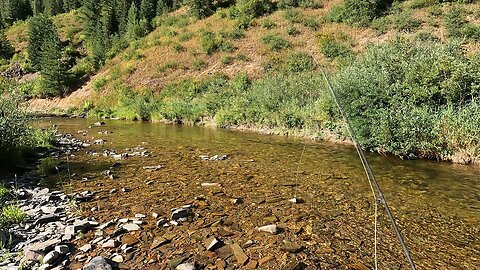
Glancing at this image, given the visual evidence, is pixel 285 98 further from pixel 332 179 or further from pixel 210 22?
pixel 210 22

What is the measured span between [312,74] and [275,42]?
13.5 meters

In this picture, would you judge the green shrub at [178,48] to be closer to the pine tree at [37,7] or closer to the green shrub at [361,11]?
the green shrub at [361,11]

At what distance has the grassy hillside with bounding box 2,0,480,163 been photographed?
14.4 meters

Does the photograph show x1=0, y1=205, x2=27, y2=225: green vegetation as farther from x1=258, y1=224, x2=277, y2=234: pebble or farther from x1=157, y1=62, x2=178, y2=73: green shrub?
x1=157, y1=62, x2=178, y2=73: green shrub

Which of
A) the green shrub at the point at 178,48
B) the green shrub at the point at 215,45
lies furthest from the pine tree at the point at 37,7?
the green shrub at the point at 215,45

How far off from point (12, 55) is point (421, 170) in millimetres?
82607

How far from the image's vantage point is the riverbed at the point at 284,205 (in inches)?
233

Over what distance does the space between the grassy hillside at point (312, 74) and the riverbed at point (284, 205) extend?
1825 mm

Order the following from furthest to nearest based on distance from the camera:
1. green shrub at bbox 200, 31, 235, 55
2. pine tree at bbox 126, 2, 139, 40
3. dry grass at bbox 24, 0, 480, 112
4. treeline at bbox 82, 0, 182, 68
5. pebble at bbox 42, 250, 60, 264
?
pine tree at bbox 126, 2, 139, 40, treeline at bbox 82, 0, 182, 68, green shrub at bbox 200, 31, 235, 55, dry grass at bbox 24, 0, 480, 112, pebble at bbox 42, 250, 60, 264

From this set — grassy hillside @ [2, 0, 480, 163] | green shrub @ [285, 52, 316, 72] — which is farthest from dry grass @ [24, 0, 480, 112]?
green shrub @ [285, 52, 316, 72]

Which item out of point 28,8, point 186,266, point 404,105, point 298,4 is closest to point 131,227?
point 186,266

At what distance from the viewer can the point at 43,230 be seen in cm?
652

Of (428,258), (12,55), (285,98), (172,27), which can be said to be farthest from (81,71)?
(428,258)

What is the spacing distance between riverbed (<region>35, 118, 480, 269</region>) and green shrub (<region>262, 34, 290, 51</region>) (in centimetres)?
3081
